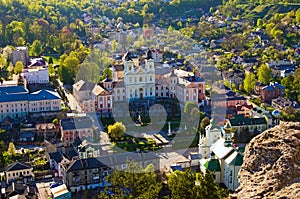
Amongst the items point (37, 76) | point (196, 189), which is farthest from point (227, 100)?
point (196, 189)

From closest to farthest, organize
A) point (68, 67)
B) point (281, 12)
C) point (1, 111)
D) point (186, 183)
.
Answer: point (186, 183) < point (1, 111) < point (68, 67) < point (281, 12)

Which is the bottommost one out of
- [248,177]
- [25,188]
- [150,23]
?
[25,188]

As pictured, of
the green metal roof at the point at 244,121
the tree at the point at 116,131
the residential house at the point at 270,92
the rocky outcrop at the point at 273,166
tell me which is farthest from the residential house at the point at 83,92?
the rocky outcrop at the point at 273,166

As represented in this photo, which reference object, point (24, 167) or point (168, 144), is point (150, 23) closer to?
point (168, 144)

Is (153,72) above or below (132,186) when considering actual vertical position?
above

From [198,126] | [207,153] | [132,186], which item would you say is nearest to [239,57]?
[198,126]

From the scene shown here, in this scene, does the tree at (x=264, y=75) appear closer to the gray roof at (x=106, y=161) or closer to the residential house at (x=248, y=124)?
the residential house at (x=248, y=124)

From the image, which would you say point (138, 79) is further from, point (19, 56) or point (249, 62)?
point (249, 62)
